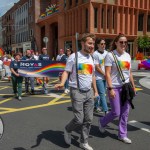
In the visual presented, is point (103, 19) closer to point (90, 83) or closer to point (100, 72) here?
point (100, 72)

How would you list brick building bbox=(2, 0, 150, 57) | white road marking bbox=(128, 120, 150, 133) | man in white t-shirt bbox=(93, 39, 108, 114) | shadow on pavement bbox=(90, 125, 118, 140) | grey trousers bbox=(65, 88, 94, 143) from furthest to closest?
brick building bbox=(2, 0, 150, 57), man in white t-shirt bbox=(93, 39, 108, 114), white road marking bbox=(128, 120, 150, 133), shadow on pavement bbox=(90, 125, 118, 140), grey trousers bbox=(65, 88, 94, 143)

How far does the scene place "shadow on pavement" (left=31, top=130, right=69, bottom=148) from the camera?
14.8 ft

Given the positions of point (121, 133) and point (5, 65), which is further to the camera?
point (5, 65)

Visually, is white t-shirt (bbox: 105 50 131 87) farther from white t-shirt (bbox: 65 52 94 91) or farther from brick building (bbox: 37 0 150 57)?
brick building (bbox: 37 0 150 57)

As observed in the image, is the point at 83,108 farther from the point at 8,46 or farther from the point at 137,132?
the point at 8,46

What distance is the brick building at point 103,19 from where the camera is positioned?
35875 mm

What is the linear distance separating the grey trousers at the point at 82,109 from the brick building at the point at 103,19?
104 feet

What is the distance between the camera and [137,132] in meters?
5.19

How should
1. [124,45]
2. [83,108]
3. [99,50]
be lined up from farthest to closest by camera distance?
[99,50] < [124,45] < [83,108]

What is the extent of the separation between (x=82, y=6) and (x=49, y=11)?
442 inches

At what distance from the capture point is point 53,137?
4.88m

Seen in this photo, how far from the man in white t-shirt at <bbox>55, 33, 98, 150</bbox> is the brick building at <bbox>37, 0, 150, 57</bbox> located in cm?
3156

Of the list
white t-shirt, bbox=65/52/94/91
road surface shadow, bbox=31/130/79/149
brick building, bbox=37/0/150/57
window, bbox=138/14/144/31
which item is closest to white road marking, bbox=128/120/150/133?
road surface shadow, bbox=31/130/79/149

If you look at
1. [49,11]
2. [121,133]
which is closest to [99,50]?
[121,133]
